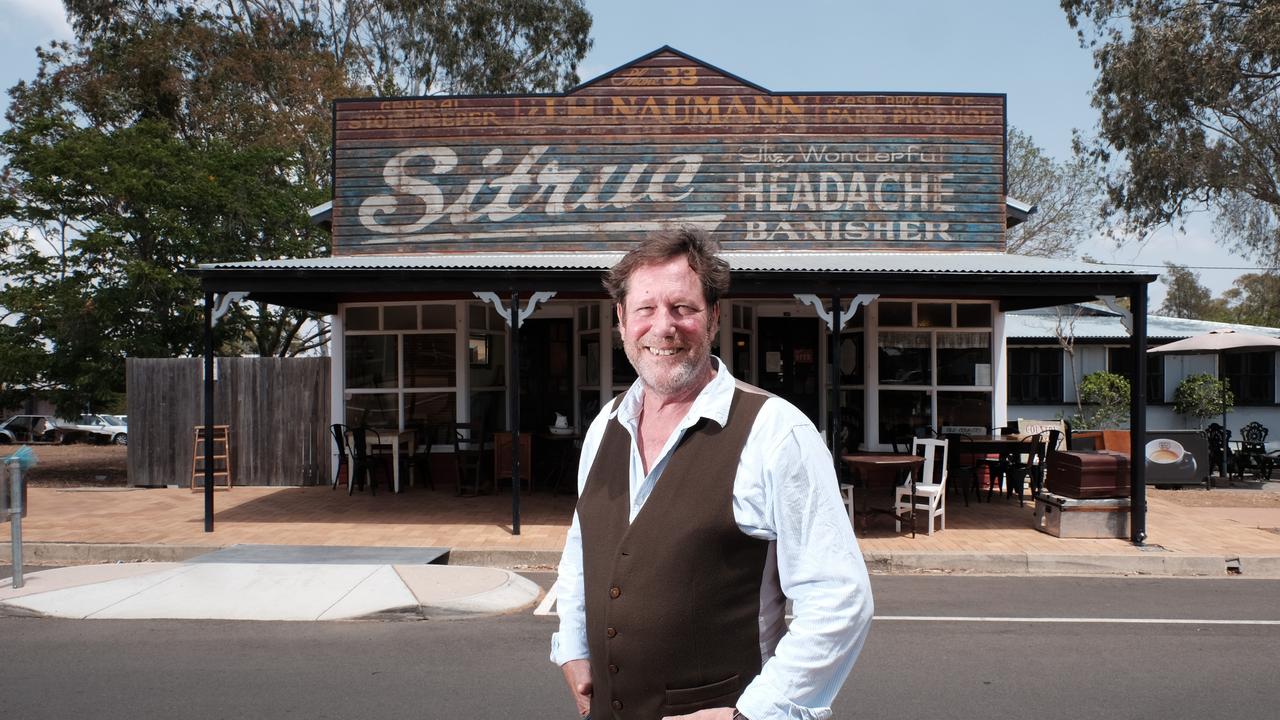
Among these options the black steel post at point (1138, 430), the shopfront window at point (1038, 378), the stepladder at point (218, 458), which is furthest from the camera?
the shopfront window at point (1038, 378)

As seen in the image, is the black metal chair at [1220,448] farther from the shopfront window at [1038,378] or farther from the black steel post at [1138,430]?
the black steel post at [1138,430]

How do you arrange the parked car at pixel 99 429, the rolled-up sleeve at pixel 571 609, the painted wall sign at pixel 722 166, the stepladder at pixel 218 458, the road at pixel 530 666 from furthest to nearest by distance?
the parked car at pixel 99 429 → the stepladder at pixel 218 458 → the painted wall sign at pixel 722 166 → the road at pixel 530 666 → the rolled-up sleeve at pixel 571 609

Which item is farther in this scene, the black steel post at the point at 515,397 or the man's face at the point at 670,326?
the black steel post at the point at 515,397

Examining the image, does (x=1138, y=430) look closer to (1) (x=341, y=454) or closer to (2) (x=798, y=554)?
(2) (x=798, y=554)

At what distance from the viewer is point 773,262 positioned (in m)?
11.5

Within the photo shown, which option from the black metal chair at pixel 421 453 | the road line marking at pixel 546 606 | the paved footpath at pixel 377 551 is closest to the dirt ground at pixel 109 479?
the paved footpath at pixel 377 551

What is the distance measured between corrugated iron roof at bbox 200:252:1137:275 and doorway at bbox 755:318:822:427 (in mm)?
1344

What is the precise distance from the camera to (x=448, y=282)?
10.4 metres

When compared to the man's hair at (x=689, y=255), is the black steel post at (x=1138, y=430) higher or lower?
lower

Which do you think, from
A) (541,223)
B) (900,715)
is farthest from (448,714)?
(541,223)

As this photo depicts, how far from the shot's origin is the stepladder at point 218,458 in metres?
14.7

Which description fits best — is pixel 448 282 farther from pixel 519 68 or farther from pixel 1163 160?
pixel 519 68

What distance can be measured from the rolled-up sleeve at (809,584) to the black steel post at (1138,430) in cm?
888

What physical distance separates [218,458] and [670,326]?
14.6 metres
